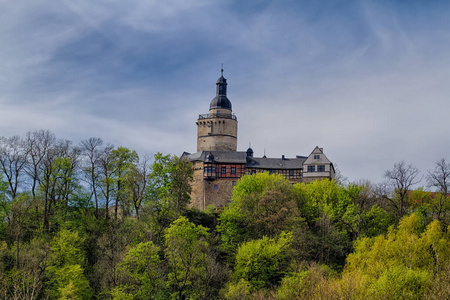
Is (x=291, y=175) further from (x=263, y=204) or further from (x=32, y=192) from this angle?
(x=32, y=192)

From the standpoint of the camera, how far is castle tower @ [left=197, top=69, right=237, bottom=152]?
222 feet

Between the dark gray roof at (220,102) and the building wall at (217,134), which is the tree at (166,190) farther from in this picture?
the dark gray roof at (220,102)

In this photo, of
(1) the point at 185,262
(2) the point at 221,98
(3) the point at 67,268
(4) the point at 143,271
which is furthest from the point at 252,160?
(3) the point at 67,268

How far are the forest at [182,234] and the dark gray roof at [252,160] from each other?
8884 millimetres

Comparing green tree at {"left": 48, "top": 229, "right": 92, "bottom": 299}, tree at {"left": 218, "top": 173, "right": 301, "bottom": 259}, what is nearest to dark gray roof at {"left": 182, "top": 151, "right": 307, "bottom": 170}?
tree at {"left": 218, "top": 173, "right": 301, "bottom": 259}

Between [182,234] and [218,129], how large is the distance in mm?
30790

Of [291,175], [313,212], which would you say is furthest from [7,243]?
[291,175]

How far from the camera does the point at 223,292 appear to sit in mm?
36406

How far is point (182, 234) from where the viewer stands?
3891 centimetres

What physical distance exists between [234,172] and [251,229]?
16.0m

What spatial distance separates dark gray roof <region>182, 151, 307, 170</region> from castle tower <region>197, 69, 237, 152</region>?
17.5ft

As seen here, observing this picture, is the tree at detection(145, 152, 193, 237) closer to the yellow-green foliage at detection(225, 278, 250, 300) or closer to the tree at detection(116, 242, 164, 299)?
the tree at detection(116, 242, 164, 299)

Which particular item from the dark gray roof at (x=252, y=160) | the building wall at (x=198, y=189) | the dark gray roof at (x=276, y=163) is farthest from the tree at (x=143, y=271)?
the dark gray roof at (x=276, y=163)

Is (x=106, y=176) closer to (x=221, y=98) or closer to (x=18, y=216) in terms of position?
(x=18, y=216)
